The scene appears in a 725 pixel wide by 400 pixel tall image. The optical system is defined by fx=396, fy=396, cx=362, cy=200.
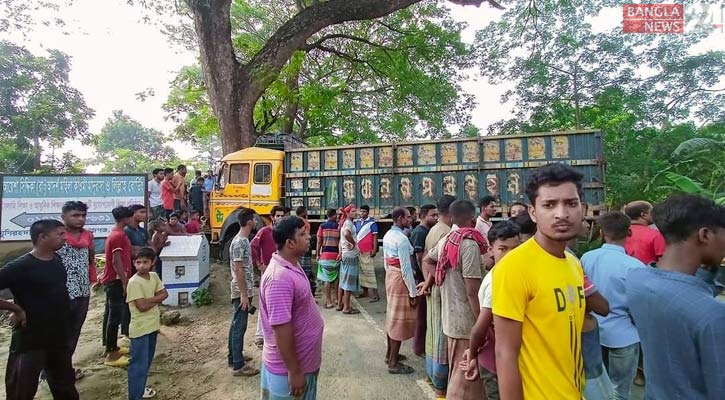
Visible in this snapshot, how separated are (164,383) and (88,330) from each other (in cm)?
240

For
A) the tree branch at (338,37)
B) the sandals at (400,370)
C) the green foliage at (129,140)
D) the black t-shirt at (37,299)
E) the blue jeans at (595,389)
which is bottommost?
the sandals at (400,370)

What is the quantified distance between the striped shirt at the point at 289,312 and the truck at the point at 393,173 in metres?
5.56

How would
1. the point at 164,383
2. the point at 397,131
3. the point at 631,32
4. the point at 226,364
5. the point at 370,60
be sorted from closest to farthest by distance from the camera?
the point at 164,383 → the point at 226,364 → the point at 370,60 → the point at 631,32 → the point at 397,131

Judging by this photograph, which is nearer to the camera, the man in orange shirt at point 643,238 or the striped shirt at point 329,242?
the man in orange shirt at point 643,238

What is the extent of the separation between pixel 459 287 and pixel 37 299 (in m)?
2.96

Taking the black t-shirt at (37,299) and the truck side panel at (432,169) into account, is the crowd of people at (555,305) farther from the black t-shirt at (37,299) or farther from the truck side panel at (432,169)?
the truck side panel at (432,169)

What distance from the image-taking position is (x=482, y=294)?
7.33 ft

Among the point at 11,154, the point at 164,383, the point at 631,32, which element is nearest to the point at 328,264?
the point at 164,383

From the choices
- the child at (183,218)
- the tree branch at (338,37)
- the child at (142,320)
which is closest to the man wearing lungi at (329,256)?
the child at (142,320)

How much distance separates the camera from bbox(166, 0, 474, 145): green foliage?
41.6 feet

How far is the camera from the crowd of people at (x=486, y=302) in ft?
4.54

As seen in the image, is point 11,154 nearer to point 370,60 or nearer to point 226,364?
point 370,60

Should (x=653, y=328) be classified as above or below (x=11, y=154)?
below

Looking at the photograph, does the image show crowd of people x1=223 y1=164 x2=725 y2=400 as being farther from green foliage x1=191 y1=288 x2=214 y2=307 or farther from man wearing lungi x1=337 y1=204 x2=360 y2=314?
green foliage x1=191 y1=288 x2=214 y2=307
